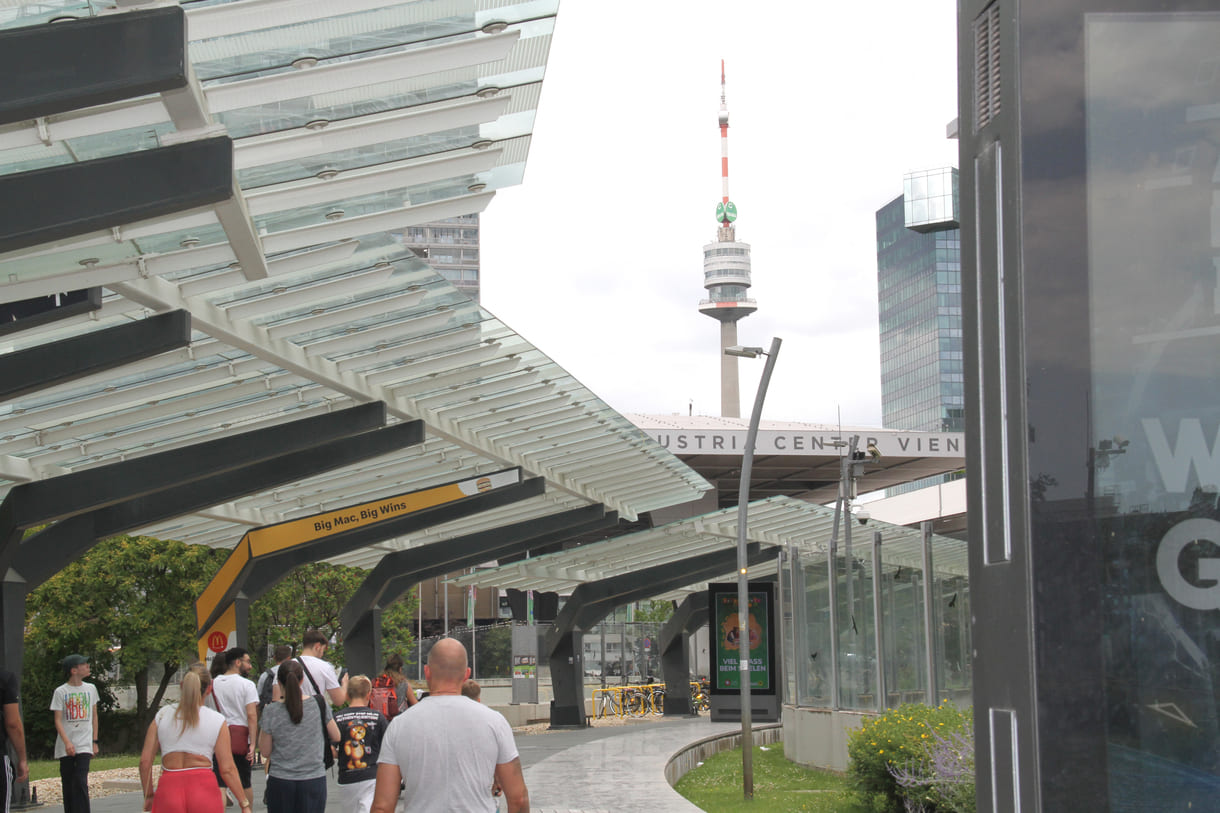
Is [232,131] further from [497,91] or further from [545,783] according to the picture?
[545,783]

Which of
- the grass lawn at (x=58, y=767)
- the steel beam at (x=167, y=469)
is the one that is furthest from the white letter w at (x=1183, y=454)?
the grass lawn at (x=58, y=767)

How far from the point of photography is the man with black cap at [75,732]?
11766mm

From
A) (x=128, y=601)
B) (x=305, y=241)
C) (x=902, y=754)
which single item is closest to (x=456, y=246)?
(x=128, y=601)

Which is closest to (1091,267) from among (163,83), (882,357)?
(163,83)

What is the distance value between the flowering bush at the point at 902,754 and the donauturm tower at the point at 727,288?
117 meters

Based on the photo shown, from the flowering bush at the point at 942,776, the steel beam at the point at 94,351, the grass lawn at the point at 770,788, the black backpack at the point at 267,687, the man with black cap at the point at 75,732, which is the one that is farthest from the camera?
the grass lawn at the point at 770,788

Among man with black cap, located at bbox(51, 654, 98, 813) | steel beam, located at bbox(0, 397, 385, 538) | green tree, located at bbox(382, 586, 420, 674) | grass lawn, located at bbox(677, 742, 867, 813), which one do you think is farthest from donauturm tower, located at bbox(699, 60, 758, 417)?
man with black cap, located at bbox(51, 654, 98, 813)

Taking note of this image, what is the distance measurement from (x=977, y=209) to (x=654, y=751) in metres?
20.1

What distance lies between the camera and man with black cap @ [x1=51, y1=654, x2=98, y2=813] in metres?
11.8

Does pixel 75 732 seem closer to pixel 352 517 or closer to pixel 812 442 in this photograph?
pixel 352 517

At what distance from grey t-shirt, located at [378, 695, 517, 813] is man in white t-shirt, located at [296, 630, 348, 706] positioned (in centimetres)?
454

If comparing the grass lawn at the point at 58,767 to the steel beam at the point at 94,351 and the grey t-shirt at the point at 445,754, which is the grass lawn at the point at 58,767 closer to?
the steel beam at the point at 94,351

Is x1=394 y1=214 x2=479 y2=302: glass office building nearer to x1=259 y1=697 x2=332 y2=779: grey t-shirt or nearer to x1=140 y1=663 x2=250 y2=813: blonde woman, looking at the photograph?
x1=259 y1=697 x2=332 y2=779: grey t-shirt

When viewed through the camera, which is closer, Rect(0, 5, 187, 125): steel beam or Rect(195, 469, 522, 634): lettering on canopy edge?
Rect(0, 5, 187, 125): steel beam
